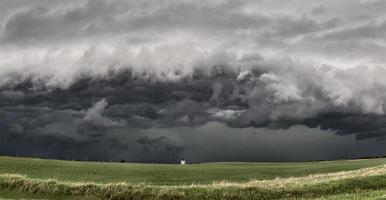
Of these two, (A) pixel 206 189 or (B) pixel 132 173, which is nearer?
(A) pixel 206 189

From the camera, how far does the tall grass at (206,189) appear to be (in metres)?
46.5

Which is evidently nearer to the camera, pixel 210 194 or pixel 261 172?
pixel 210 194

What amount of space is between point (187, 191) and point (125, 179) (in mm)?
18761

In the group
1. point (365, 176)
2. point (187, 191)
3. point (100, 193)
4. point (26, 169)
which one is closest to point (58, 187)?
point (100, 193)

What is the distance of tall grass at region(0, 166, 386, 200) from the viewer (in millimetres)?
46500

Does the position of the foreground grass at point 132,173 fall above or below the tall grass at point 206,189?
above

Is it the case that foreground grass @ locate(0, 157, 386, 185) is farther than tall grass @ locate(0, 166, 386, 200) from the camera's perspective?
Yes

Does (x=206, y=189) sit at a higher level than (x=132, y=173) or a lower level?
lower

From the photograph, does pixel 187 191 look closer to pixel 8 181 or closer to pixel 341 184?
pixel 341 184

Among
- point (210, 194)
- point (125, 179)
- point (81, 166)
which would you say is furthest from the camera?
point (81, 166)

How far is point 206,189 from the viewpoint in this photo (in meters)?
47.4

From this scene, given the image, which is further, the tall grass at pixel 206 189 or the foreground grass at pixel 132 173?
the foreground grass at pixel 132 173

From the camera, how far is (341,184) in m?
49.1

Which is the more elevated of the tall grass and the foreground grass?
the foreground grass
